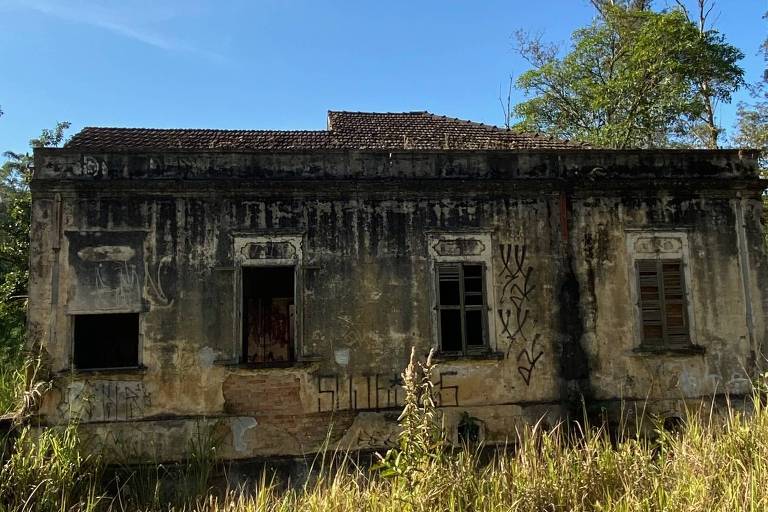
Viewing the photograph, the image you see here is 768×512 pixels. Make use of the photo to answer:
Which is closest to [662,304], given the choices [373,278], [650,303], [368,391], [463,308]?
[650,303]

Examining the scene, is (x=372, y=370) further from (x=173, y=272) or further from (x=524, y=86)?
(x=524, y=86)

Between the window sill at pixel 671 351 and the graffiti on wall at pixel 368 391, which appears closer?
the graffiti on wall at pixel 368 391

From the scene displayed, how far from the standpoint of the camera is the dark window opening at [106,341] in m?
9.57

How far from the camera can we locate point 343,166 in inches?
392

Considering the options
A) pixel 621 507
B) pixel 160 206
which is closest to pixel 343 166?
pixel 160 206

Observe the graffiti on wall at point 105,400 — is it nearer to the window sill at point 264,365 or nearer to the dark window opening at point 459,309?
the window sill at point 264,365

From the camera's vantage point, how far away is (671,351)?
32.4 ft

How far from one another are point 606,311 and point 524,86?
10.6 meters

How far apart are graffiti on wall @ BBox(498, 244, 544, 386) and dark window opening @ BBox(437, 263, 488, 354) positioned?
0.31 meters

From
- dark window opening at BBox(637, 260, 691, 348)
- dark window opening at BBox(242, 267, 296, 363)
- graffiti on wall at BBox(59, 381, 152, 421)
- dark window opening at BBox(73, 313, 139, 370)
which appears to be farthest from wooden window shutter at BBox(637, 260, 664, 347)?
dark window opening at BBox(73, 313, 139, 370)

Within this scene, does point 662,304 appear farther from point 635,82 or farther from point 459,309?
point 635,82

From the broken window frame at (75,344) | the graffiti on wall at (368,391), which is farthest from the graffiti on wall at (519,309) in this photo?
the broken window frame at (75,344)

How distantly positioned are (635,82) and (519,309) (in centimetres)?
901

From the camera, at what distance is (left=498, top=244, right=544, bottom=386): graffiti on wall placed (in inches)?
385
